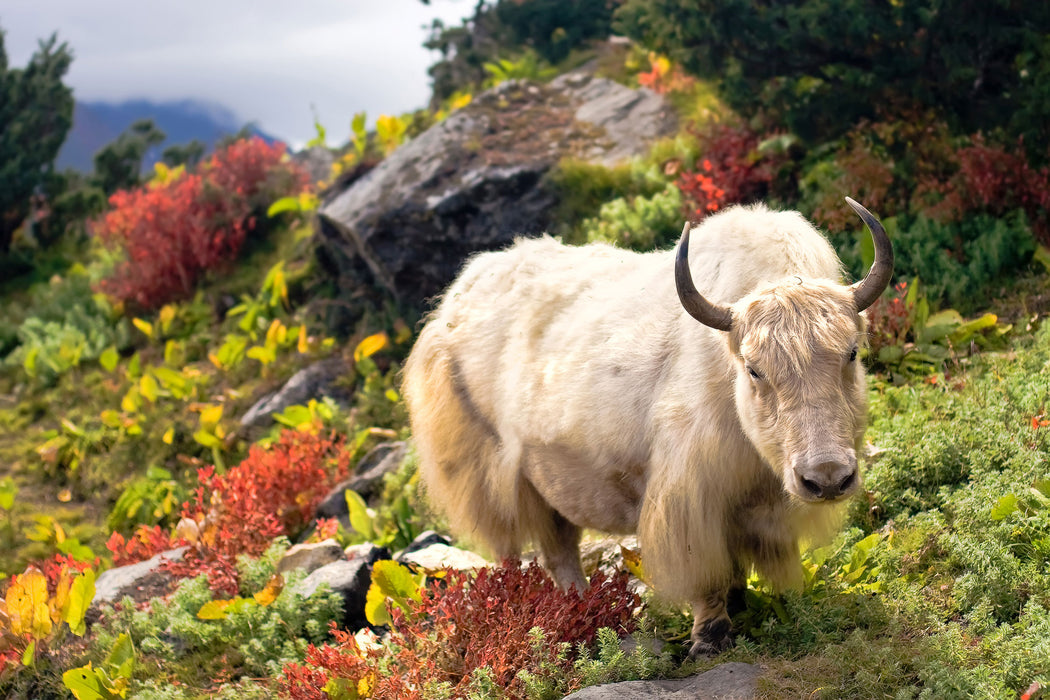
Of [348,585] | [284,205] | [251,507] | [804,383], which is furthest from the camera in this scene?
[284,205]

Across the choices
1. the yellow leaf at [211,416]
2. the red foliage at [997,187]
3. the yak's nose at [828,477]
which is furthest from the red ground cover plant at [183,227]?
the yak's nose at [828,477]

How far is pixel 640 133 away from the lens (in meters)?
10.3

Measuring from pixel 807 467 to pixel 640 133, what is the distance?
7792 mm


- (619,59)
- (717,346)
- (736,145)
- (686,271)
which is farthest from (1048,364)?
(619,59)

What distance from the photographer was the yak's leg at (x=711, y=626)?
388cm

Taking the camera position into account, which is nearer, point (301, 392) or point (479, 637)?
point (479, 637)

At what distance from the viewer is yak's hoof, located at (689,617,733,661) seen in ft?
12.7

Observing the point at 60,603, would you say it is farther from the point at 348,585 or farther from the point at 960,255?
the point at 960,255

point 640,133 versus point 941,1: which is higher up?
point 941,1

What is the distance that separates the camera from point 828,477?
3.08m

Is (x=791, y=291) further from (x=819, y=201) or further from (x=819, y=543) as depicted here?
(x=819, y=201)

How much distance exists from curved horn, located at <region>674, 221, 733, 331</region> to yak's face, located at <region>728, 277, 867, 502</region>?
0.05m

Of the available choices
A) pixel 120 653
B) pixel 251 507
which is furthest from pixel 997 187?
pixel 120 653

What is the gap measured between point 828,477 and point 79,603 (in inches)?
192
